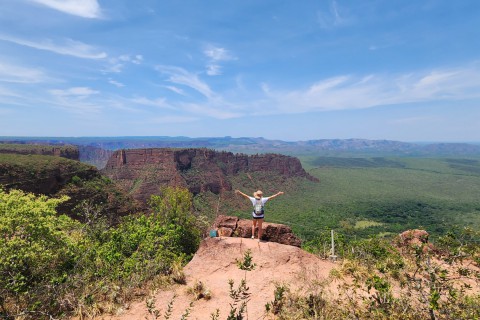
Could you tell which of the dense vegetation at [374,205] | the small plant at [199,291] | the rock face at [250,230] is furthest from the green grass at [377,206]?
the small plant at [199,291]

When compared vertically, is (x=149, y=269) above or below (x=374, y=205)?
Result: above

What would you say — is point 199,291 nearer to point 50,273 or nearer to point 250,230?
point 50,273

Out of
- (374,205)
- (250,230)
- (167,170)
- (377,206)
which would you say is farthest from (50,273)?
(374,205)

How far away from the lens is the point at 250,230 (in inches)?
534

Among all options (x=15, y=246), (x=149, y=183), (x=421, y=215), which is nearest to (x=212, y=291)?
(x=15, y=246)

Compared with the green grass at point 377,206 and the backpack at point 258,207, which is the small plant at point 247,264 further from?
the green grass at point 377,206

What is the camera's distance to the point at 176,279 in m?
9.24

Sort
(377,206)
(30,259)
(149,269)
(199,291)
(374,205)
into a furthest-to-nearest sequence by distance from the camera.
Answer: (374,205) < (377,206) < (149,269) < (30,259) < (199,291)

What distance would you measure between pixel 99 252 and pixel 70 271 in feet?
7.21

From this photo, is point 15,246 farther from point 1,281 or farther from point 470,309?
point 470,309

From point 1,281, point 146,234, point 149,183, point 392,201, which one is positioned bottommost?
point 392,201

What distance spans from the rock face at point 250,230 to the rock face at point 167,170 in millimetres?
67773

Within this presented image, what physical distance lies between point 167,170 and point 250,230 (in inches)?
3276

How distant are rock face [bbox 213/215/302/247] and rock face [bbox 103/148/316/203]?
222 feet
